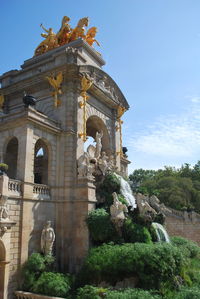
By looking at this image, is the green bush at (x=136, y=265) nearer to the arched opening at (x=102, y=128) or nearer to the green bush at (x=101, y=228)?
the green bush at (x=101, y=228)

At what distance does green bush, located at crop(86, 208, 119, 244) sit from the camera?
1524 centimetres

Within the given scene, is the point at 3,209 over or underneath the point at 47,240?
over

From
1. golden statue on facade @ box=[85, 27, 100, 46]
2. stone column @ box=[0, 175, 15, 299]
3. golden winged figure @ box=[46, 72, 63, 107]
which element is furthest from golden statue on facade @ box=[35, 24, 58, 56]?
stone column @ box=[0, 175, 15, 299]

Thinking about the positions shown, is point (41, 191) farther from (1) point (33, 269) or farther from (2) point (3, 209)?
(1) point (33, 269)

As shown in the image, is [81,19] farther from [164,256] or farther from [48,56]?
[164,256]

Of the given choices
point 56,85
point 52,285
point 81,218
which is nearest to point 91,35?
point 56,85

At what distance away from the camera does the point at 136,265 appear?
12.6 metres

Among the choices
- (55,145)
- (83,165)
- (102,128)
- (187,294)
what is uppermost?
(102,128)

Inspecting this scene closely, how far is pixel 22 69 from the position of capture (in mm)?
23391

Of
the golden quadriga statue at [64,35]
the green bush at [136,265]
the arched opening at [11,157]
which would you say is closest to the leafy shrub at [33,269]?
the green bush at [136,265]

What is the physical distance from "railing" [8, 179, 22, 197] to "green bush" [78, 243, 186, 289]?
→ 15.7 ft

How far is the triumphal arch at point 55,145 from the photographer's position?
1397cm

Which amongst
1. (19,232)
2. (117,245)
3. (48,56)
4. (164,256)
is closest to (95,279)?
(117,245)

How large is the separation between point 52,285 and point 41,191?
5.19 metres
